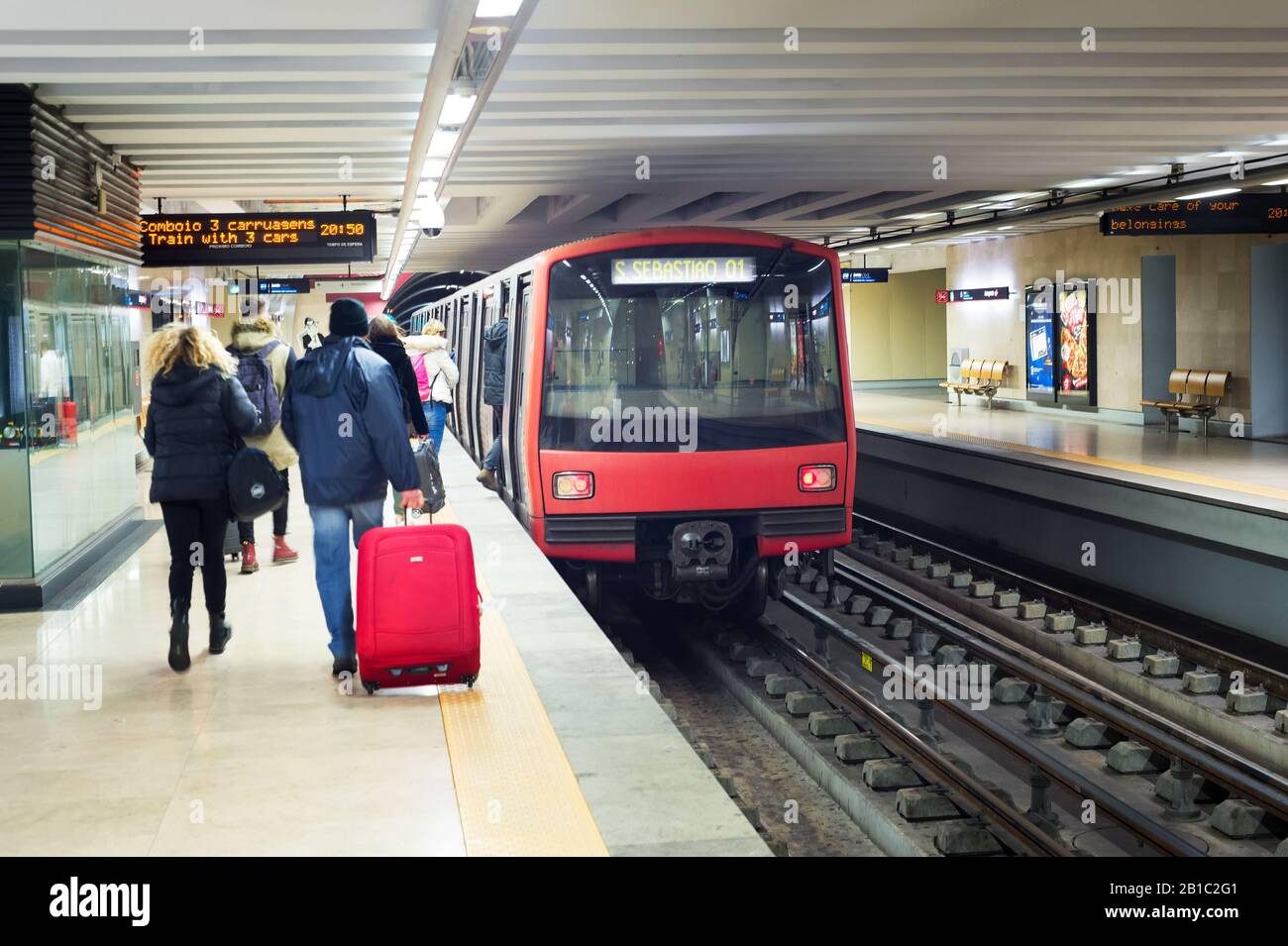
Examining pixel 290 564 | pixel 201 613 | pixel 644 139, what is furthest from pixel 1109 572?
pixel 201 613

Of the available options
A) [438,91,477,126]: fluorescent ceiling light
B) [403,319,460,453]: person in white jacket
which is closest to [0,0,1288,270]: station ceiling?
[438,91,477,126]: fluorescent ceiling light

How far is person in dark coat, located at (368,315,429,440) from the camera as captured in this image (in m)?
7.17

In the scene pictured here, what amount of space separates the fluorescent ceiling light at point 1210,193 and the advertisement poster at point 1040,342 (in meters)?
6.65

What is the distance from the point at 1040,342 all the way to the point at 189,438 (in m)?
19.2

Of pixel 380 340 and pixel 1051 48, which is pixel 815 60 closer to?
pixel 1051 48

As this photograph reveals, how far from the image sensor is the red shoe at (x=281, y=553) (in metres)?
9.59

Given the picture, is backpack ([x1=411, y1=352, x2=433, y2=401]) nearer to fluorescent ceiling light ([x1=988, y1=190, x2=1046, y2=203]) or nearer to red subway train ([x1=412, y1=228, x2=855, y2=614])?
red subway train ([x1=412, y1=228, x2=855, y2=614])

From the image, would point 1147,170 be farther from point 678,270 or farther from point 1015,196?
point 678,270

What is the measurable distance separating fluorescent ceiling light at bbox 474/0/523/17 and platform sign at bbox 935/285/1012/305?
18.9 m

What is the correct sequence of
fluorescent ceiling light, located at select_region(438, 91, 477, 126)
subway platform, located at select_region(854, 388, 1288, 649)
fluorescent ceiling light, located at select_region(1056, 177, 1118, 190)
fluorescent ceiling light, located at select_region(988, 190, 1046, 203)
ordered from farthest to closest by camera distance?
fluorescent ceiling light, located at select_region(988, 190, 1046, 203) < fluorescent ceiling light, located at select_region(1056, 177, 1118, 190) < subway platform, located at select_region(854, 388, 1288, 649) < fluorescent ceiling light, located at select_region(438, 91, 477, 126)

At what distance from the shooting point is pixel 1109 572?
44.8ft

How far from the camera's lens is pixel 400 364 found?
8.22m

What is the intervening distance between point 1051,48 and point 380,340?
4.57 m

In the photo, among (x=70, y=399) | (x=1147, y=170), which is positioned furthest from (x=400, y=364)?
(x=1147, y=170)
